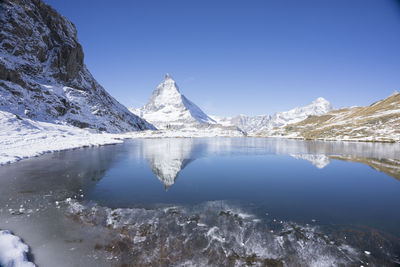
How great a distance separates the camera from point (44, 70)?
13462 centimetres

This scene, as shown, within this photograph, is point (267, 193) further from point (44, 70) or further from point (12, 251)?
point (44, 70)

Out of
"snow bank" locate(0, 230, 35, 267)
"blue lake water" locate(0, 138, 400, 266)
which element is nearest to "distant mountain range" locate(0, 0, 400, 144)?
"blue lake water" locate(0, 138, 400, 266)

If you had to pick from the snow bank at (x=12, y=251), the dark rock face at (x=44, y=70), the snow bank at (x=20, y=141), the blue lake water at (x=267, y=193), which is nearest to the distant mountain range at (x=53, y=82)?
the dark rock face at (x=44, y=70)

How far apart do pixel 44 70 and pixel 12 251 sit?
6555 inches

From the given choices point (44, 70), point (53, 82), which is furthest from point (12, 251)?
point (44, 70)

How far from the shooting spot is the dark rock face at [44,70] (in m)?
93.4

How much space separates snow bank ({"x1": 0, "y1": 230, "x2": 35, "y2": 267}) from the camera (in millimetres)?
7449

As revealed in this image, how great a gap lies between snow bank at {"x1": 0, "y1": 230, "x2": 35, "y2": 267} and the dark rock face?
3569 inches

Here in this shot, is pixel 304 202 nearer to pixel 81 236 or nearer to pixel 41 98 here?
pixel 81 236

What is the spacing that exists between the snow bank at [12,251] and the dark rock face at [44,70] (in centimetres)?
9066

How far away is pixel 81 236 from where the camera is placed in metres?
9.80

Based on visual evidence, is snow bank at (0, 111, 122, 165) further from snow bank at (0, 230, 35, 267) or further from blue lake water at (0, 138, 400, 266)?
snow bank at (0, 230, 35, 267)

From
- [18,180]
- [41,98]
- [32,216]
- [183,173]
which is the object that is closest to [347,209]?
[183,173]

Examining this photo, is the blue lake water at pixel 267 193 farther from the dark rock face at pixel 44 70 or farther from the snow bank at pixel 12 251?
the dark rock face at pixel 44 70
